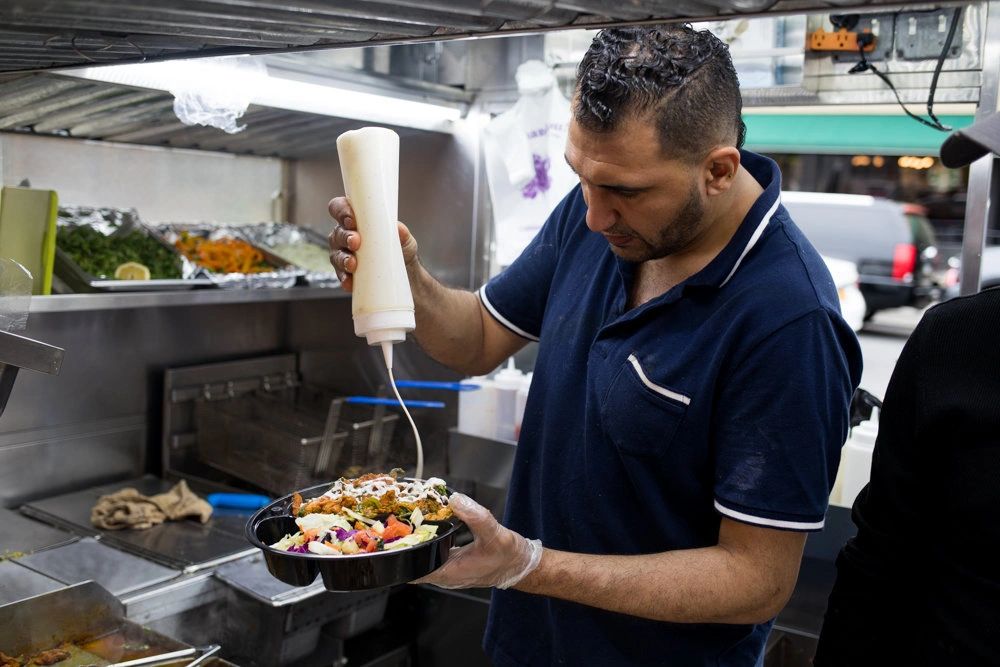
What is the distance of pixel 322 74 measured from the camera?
2.58 m

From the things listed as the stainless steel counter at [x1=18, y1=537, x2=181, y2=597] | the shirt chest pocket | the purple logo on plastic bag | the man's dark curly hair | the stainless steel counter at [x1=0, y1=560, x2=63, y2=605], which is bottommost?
the stainless steel counter at [x1=18, y1=537, x2=181, y2=597]

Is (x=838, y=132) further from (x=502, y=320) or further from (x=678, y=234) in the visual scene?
(x=678, y=234)

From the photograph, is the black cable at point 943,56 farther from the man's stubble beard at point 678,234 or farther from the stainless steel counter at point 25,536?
the stainless steel counter at point 25,536

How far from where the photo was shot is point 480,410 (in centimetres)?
289

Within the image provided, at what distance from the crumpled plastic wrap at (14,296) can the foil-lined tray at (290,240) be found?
135cm

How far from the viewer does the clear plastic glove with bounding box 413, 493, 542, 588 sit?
1.31 meters

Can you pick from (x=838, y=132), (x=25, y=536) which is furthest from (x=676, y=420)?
(x=838, y=132)

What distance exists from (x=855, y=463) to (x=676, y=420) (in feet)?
3.74

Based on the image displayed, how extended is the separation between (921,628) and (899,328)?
10768 mm

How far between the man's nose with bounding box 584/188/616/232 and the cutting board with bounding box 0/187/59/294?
1456 millimetres

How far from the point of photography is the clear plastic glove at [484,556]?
131 cm

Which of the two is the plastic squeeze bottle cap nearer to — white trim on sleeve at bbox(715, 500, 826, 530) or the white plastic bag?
white trim on sleeve at bbox(715, 500, 826, 530)

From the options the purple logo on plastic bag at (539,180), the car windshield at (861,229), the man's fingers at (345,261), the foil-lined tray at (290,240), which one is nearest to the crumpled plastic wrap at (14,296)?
the man's fingers at (345,261)

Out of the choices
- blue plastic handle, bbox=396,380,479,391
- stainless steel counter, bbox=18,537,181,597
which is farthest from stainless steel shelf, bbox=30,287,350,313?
stainless steel counter, bbox=18,537,181,597
